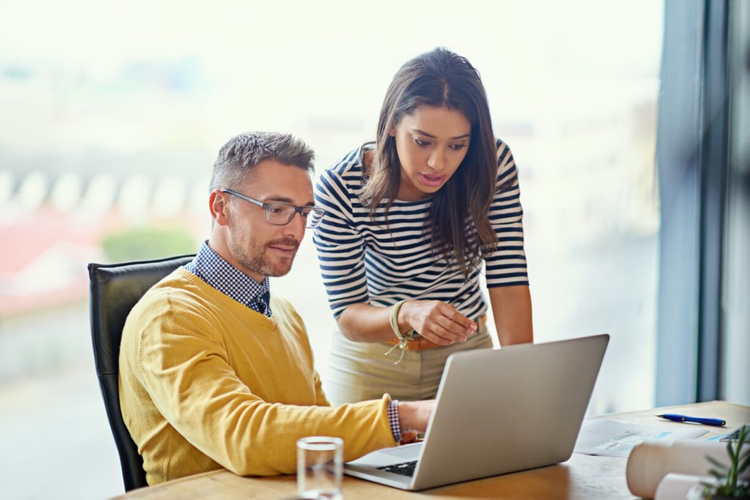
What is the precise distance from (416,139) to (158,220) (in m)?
1.08

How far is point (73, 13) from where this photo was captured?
2277 mm

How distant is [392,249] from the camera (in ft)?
6.36

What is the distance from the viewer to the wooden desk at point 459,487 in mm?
1223

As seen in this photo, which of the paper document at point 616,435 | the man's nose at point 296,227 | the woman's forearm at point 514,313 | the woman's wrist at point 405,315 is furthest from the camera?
the woman's forearm at point 514,313

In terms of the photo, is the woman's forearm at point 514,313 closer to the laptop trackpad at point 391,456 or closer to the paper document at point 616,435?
the paper document at point 616,435

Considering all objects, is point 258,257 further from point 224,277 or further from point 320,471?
point 320,471

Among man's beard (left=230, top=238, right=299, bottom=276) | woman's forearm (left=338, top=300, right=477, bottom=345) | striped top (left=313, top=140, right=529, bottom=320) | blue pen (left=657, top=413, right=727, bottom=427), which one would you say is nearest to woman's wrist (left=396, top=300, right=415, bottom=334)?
woman's forearm (left=338, top=300, right=477, bottom=345)

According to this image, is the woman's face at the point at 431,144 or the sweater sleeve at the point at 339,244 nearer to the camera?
the woman's face at the point at 431,144

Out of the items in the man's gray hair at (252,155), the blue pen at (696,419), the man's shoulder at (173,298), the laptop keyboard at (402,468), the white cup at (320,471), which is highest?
the man's gray hair at (252,155)

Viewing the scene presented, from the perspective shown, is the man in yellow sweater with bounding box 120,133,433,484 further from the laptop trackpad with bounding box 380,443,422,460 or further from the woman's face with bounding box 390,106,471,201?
the woman's face with bounding box 390,106,471,201

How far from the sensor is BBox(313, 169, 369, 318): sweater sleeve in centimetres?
187

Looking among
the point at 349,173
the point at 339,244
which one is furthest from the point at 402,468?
the point at 349,173

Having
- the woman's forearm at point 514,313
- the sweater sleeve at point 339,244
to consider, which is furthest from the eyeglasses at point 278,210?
the woman's forearm at point 514,313

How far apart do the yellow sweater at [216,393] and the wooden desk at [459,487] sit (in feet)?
0.11
